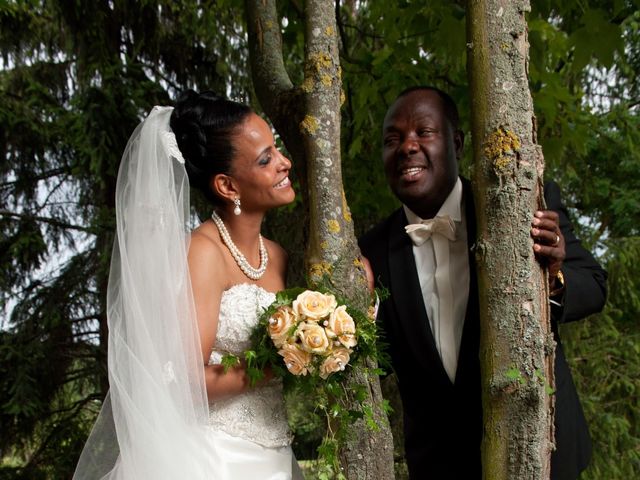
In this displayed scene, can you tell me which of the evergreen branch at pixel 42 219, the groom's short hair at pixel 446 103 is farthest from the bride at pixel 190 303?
the evergreen branch at pixel 42 219

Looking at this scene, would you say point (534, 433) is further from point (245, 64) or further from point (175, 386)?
point (245, 64)

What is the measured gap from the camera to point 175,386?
2.39 m

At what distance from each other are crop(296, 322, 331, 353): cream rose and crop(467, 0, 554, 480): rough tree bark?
0.51 meters

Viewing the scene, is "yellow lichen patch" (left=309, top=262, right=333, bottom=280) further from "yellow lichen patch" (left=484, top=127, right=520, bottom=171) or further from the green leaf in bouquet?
"yellow lichen patch" (left=484, top=127, right=520, bottom=171)

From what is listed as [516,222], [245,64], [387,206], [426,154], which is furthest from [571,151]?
[516,222]

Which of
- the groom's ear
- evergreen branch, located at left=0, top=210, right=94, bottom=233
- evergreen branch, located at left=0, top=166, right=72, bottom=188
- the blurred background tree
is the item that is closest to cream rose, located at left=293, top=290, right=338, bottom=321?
the groom's ear

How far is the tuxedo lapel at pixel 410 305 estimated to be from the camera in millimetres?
2740

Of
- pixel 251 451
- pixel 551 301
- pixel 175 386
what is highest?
pixel 551 301

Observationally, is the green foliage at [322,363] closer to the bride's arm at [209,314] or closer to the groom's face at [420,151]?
the bride's arm at [209,314]

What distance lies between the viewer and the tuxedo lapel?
2.74m

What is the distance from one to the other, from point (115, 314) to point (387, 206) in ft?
9.80

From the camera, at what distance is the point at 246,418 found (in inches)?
104

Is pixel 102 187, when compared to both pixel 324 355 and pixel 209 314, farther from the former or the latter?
pixel 324 355

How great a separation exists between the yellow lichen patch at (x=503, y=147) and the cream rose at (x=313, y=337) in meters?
0.75
